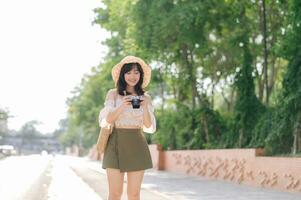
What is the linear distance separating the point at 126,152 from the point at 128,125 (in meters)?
0.21

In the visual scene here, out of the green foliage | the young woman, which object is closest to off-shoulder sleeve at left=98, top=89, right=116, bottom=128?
the young woman

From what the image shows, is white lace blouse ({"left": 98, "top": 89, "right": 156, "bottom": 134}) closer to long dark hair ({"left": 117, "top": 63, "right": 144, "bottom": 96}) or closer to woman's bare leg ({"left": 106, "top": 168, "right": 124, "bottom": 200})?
long dark hair ({"left": 117, "top": 63, "right": 144, "bottom": 96})

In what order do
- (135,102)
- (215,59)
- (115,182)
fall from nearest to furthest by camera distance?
(135,102), (115,182), (215,59)

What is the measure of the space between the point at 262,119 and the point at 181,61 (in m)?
7.46

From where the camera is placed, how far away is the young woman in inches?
184

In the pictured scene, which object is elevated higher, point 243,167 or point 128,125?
point 128,125

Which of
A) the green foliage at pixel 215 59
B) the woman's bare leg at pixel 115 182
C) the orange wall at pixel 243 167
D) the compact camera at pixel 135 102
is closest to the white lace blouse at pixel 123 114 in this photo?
the compact camera at pixel 135 102

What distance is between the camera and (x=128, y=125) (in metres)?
4.77

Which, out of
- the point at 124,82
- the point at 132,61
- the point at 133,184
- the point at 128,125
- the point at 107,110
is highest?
the point at 132,61

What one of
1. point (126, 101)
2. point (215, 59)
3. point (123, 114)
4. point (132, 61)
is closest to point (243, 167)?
point (215, 59)

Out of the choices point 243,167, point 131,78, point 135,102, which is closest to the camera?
point 135,102

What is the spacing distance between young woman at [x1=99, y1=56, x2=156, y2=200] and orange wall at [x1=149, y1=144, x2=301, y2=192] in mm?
9502

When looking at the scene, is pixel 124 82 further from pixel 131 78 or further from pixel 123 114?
pixel 123 114

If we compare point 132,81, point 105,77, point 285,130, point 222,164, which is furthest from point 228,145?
point 132,81
